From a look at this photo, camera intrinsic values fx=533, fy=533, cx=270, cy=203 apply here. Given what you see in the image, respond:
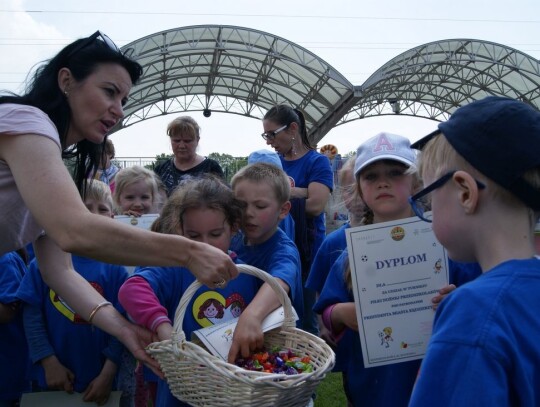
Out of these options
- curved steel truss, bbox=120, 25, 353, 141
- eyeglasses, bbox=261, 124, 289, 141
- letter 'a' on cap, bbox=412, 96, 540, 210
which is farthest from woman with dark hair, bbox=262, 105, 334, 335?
curved steel truss, bbox=120, 25, 353, 141

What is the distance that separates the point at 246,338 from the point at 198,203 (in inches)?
29.3

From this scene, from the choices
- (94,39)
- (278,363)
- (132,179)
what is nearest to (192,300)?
(278,363)

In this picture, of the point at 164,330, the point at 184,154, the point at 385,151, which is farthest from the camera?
the point at 184,154

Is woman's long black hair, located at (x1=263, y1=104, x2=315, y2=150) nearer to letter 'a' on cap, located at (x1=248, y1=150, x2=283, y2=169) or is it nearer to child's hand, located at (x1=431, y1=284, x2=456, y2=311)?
letter 'a' on cap, located at (x1=248, y1=150, x2=283, y2=169)

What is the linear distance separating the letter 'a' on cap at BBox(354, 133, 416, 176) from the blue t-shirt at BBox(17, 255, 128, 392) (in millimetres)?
1407

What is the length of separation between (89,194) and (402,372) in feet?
6.42

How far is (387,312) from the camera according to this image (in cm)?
201

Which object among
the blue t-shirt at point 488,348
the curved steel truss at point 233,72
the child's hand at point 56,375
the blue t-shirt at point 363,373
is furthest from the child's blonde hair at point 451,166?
the curved steel truss at point 233,72

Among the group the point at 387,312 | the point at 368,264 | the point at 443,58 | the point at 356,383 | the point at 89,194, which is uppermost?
the point at 443,58

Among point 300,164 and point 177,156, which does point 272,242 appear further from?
point 177,156

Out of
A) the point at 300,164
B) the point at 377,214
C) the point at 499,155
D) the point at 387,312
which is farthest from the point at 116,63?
the point at 300,164

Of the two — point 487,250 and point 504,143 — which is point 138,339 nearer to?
point 487,250

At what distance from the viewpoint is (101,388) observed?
2559mm

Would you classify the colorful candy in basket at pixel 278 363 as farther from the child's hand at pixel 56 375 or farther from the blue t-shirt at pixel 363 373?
the child's hand at pixel 56 375
